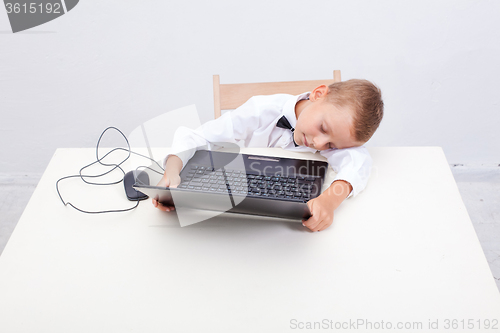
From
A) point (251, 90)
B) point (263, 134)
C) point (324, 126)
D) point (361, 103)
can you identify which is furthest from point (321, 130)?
point (251, 90)

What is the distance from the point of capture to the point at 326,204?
0.71 meters

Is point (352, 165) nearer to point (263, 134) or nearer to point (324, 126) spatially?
point (324, 126)

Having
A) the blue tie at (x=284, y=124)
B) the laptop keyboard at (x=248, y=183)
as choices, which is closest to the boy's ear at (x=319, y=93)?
the blue tie at (x=284, y=124)

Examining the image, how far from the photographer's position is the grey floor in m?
1.51

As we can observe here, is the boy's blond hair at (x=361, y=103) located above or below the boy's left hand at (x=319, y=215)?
above

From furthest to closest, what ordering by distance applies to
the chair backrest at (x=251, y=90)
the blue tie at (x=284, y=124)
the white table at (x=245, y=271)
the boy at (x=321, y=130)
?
the chair backrest at (x=251, y=90), the blue tie at (x=284, y=124), the boy at (x=321, y=130), the white table at (x=245, y=271)

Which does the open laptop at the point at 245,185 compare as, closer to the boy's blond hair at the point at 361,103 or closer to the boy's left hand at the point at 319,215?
the boy's left hand at the point at 319,215

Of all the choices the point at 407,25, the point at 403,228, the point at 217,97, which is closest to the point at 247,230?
the point at 403,228

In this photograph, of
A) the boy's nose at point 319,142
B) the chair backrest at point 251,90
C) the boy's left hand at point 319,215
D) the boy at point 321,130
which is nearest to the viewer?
the boy's left hand at point 319,215

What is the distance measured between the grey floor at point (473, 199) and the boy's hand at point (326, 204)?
100 centimetres

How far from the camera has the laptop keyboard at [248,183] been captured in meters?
0.76

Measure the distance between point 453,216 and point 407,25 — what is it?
111 cm

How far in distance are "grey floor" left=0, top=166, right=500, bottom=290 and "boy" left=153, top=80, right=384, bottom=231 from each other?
37.0 inches

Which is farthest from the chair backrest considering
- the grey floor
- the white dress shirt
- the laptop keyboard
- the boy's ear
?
the grey floor
